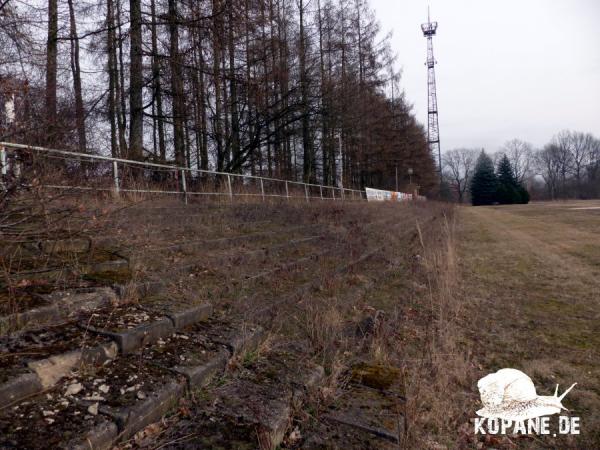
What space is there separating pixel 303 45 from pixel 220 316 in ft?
56.5

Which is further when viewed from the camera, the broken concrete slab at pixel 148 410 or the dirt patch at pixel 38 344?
the dirt patch at pixel 38 344

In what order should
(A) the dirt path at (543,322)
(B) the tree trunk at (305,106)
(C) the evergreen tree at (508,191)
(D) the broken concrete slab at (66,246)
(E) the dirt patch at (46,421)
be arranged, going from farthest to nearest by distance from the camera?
(C) the evergreen tree at (508,191) < (B) the tree trunk at (305,106) < (D) the broken concrete slab at (66,246) < (A) the dirt path at (543,322) < (E) the dirt patch at (46,421)

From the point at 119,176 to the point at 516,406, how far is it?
24.3 feet

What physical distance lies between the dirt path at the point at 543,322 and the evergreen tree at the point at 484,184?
7424 cm

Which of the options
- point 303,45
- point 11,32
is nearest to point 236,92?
point 303,45

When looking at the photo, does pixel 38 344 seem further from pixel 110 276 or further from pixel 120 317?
pixel 110 276

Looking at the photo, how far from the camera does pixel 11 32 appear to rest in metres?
8.26

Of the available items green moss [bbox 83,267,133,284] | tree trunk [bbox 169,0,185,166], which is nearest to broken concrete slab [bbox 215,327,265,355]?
green moss [bbox 83,267,133,284]

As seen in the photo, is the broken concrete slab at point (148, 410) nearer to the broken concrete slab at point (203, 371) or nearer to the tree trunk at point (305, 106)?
the broken concrete slab at point (203, 371)

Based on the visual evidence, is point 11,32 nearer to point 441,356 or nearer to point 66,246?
point 66,246

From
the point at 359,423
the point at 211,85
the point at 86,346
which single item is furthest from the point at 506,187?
the point at 86,346

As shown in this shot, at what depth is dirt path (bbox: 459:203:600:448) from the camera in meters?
3.29

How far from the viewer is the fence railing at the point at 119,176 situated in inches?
125

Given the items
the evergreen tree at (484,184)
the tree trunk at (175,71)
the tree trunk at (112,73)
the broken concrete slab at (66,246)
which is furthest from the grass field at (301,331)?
the evergreen tree at (484,184)
